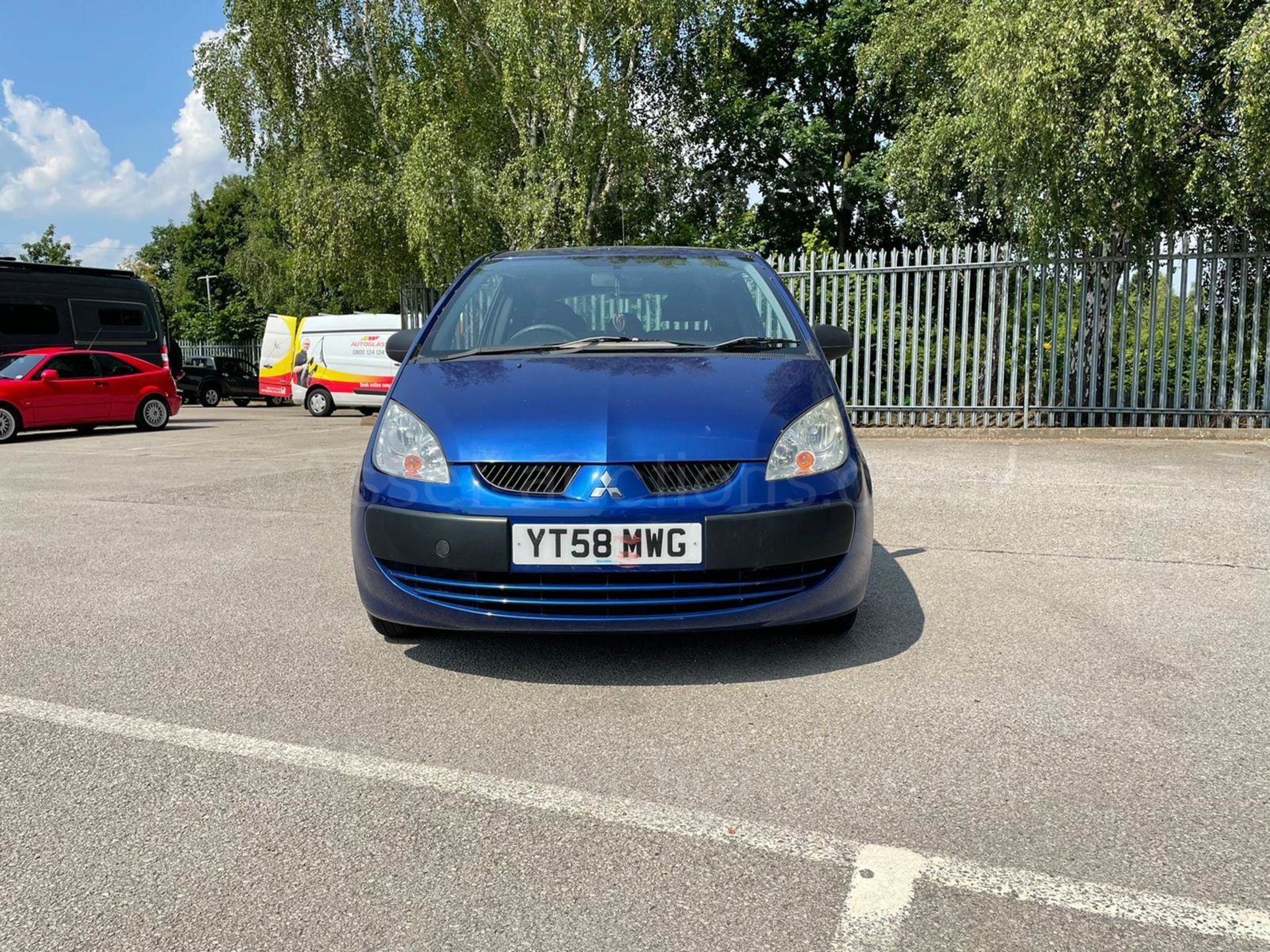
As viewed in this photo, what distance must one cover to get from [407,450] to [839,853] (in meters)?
2.01

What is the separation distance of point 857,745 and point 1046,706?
29.3 inches

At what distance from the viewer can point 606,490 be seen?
3.21 metres

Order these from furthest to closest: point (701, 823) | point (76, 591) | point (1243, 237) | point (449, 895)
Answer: point (1243, 237)
point (76, 591)
point (701, 823)
point (449, 895)

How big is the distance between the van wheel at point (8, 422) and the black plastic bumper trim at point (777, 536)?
51.8 feet

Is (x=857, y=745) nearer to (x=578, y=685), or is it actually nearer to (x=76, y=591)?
(x=578, y=685)

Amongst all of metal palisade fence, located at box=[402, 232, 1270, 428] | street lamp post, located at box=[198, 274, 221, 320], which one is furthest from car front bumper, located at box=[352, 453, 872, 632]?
street lamp post, located at box=[198, 274, 221, 320]

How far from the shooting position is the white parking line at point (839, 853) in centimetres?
197

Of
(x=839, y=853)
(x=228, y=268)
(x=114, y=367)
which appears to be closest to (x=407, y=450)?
(x=839, y=853)

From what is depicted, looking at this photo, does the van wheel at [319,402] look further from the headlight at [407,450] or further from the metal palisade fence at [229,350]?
the headlight at [407,450]

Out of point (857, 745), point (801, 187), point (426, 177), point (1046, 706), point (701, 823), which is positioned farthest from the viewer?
point (801, 187)

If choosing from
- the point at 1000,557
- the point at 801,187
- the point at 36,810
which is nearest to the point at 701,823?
the point at 36,810

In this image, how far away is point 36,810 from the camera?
8.16 feet

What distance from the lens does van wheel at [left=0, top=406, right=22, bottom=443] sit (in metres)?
15.5

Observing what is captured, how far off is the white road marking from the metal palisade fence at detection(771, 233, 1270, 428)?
12.0 meters
